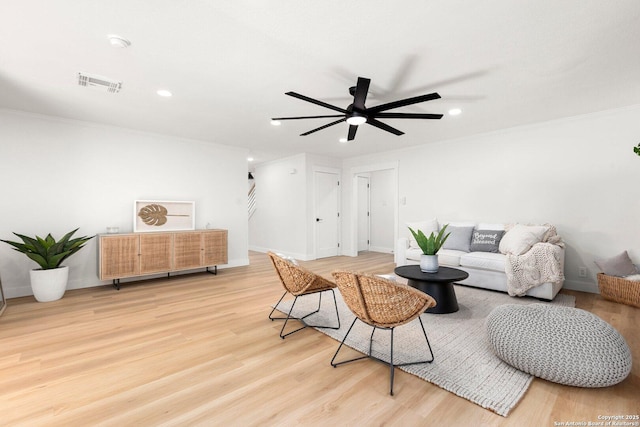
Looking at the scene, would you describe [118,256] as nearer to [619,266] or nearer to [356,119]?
[356,119]

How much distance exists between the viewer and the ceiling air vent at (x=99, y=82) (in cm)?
291

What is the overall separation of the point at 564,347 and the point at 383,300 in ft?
3.89

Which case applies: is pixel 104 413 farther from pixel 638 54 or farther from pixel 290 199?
pixel 290 199

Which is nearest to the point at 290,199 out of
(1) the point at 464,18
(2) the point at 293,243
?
(2) the point at 293,243

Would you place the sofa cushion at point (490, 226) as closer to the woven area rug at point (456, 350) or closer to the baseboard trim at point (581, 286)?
the baseboard trim at point (581, 286)

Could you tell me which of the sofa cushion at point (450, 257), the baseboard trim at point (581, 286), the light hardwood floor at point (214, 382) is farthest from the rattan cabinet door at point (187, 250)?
the baseboard trim at point (581, 286)

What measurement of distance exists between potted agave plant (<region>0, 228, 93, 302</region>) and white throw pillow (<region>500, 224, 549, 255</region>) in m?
5.99

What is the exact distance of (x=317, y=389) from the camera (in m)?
1.88

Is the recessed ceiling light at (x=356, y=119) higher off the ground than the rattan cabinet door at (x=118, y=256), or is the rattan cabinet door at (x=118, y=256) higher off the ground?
the recessed ceiling light at (x=356, y=119)

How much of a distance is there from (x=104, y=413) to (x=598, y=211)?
18.8 ft

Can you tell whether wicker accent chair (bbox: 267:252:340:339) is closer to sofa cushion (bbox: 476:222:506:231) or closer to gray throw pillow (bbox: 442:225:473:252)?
gray throw pillow (bbox: 442:225:473:252)

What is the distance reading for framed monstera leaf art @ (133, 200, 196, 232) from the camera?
484 centimetres

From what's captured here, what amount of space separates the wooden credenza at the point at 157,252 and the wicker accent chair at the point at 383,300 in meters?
3.67

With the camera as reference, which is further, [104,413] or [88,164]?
[88,164]
